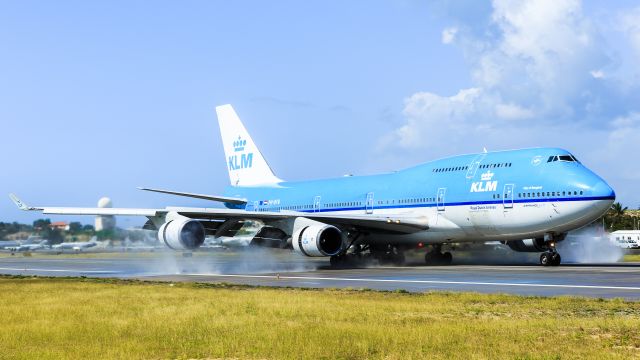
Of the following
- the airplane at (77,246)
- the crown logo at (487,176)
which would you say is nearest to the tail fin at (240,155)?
the crown logo at (487,176)

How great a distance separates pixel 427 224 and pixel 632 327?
22.7 meters

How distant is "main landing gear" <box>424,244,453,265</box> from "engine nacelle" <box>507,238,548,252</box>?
309 centimetres

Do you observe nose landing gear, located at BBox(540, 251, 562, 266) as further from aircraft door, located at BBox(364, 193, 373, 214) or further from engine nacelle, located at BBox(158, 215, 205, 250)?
engine nacelle, located at BBox(158, 215, 205, 250)

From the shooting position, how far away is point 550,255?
32656 mm

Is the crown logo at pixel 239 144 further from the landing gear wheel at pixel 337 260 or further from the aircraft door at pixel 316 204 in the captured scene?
the landing gear wheel at pixel 337 260

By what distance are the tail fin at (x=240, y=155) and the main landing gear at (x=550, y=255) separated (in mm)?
19767

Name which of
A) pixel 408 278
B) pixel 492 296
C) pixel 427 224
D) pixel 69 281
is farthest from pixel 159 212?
pixel 492 296

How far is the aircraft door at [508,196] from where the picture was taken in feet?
105

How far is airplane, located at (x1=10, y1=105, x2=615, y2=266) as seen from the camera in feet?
103

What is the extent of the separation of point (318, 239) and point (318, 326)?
2091cm

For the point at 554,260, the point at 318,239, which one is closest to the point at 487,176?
the point at 554,260

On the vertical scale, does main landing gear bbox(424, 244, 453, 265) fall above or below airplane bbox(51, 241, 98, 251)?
below

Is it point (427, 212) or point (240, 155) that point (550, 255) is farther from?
point (240, 155)

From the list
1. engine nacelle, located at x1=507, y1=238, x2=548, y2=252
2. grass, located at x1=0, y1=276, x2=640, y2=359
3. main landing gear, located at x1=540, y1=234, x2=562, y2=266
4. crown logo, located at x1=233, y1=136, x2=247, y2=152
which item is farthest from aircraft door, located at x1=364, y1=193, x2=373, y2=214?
grass, located at x1=0, y1=276, x2=640, y2=359
